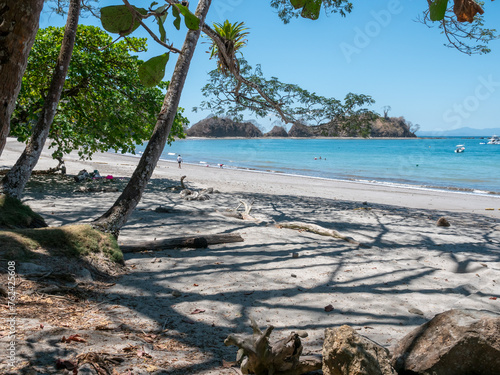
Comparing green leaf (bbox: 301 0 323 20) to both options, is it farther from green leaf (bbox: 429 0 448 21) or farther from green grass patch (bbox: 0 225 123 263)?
green grass patch (bbox: 0 225 123 263)

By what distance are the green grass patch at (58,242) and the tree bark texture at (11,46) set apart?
268 centimetres

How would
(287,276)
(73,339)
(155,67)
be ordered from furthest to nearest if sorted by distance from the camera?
(287,276)
(73,339)
(155,67)

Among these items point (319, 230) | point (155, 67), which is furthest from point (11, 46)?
point (319, 230)

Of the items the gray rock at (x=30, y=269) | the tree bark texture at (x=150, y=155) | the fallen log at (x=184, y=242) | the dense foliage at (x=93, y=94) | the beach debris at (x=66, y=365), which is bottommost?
the fallen log at (x=184, y=242)

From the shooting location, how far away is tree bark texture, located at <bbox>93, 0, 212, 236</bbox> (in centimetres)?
474

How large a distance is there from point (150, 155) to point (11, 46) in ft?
12.1

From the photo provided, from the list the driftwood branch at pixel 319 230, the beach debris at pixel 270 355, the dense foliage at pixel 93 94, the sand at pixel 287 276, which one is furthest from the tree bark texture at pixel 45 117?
the beach debris at pixel 270 355

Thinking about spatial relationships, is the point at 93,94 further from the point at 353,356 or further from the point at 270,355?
the point at 353,356

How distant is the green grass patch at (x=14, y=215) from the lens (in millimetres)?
4461

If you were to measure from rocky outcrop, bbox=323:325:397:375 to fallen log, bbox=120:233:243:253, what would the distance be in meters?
3.46

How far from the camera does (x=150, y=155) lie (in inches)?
190

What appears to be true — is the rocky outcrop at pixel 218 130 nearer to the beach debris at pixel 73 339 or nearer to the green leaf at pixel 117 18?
the beach debris at pixel 73 339

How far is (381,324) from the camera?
3436mm

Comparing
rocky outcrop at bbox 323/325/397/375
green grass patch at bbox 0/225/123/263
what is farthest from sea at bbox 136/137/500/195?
rocky outcrop at bbox 323/325/397/375
